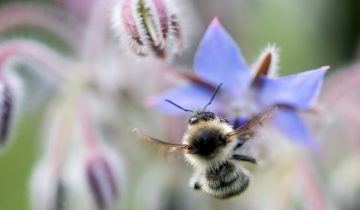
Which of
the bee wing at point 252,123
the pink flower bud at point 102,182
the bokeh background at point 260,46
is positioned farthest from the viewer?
the bokeh background at point 260,46

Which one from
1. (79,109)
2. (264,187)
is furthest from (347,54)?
(79,109)

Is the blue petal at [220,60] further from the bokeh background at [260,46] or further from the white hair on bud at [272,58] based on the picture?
the bokeh background at [260,46]

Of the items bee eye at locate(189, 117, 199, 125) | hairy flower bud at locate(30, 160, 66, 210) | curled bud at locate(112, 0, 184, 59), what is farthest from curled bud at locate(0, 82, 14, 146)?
bee eye at locate(189, 117, 199, 125)

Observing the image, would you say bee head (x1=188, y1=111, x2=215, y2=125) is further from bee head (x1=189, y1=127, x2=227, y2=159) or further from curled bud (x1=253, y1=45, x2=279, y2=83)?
curled bud (x1=253, y1=45, x2=279, y2=83)

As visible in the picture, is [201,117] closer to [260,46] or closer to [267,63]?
[267,63]

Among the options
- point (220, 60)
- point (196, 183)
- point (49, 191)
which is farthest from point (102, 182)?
point (220, 60)

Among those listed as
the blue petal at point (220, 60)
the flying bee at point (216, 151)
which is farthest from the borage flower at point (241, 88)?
Result: the flying bee at point (216, 151)
